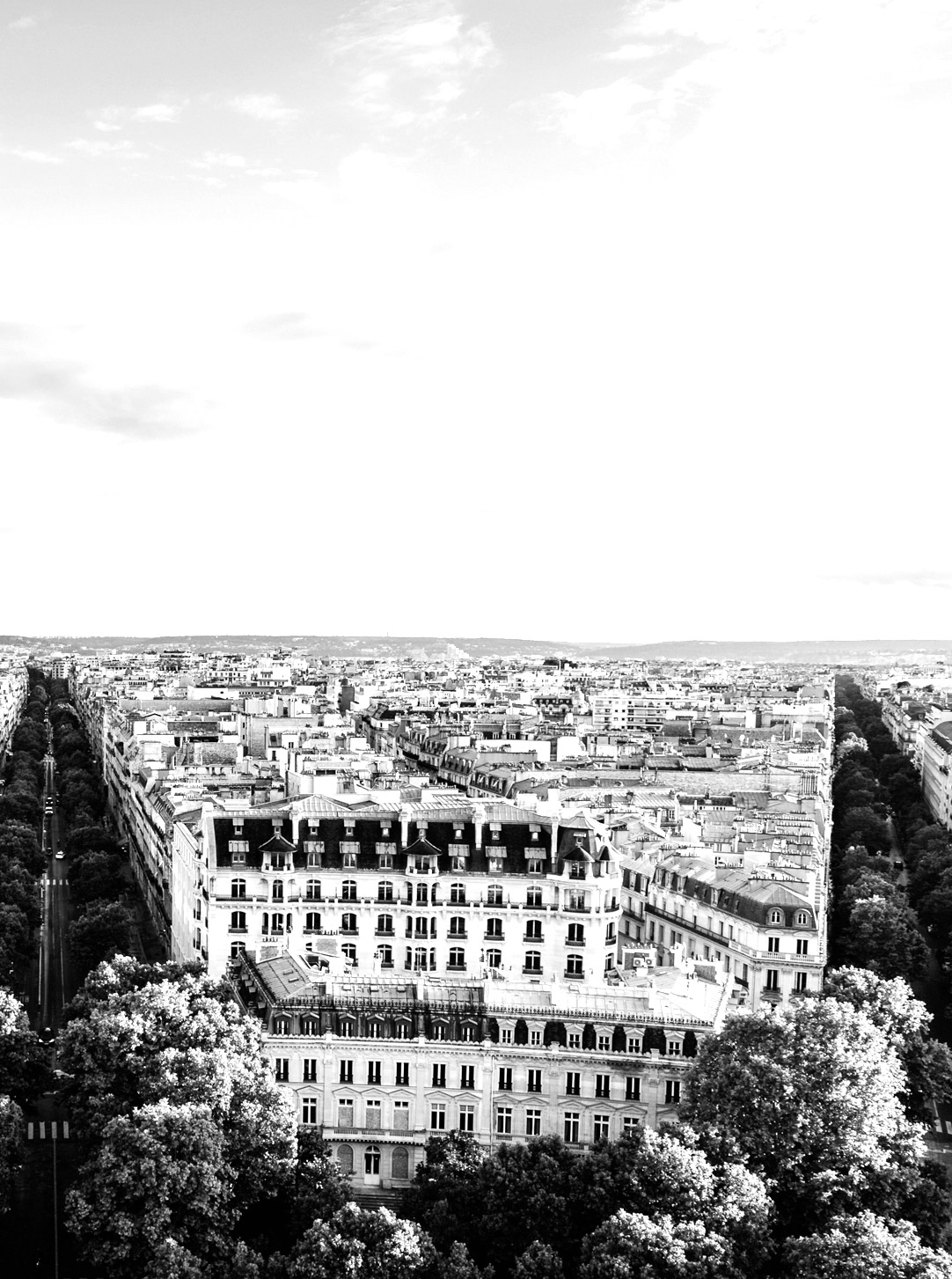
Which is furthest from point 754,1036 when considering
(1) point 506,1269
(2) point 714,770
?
(2) point 714,770

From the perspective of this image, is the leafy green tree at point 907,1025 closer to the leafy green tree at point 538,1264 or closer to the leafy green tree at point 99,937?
the leafy green tree at point 538,1264

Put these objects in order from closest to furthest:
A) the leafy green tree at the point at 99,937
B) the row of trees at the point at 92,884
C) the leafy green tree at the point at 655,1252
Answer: the leafy green tree at the point at 655,1252
the leafy green tree at the point at 99,937
the row of trees at the point at 92,884

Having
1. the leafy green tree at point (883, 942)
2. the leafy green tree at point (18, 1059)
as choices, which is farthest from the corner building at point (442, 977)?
the leafy green tree at point (883, 942)

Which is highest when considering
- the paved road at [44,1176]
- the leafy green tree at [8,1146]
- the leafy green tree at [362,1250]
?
the leafy green tree at [362,1250]

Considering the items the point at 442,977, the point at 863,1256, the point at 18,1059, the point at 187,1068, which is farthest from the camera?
the point at 442,977

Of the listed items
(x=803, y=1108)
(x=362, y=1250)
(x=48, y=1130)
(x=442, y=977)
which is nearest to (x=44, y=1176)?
(x=48, y=1130)

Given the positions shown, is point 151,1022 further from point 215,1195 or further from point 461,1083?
point 461,1083

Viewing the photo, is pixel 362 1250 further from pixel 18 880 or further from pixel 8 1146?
pixel 18 880
